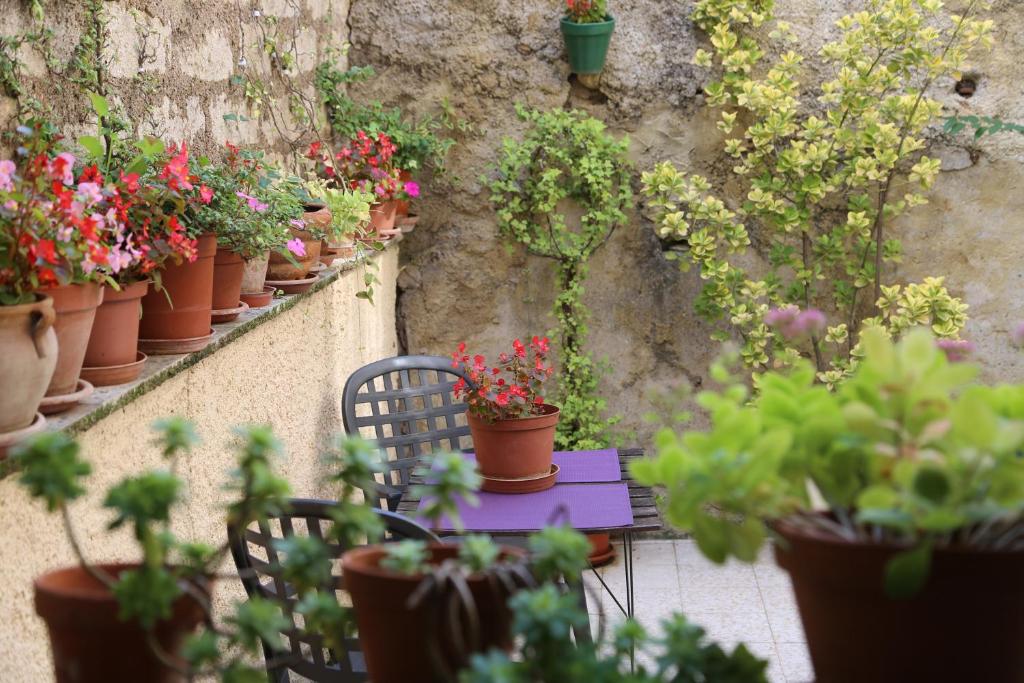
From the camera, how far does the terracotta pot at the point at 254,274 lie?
2.62 meters

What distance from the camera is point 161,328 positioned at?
7.16ft

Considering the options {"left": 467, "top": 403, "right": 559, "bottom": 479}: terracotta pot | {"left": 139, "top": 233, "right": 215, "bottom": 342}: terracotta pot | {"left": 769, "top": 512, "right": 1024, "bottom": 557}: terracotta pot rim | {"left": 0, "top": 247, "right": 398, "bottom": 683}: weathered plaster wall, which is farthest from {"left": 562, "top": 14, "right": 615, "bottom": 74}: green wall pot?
{"left": 769, "top": 512, "right": 1024, "bottom": 557}: terracotta pot rim

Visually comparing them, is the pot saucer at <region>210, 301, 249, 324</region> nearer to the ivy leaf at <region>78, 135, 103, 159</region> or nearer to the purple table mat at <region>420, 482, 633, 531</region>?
the ivy leaf at <region>78, 135, 103, 159</region>

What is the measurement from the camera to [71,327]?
168 cm

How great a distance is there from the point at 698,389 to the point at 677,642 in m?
3.64

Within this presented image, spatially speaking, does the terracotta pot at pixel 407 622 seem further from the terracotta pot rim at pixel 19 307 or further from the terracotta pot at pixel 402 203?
the terracotta pot at pixel 402 203

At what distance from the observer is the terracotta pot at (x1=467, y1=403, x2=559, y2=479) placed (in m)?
2.79

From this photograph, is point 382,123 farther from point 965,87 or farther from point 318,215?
point 965,87

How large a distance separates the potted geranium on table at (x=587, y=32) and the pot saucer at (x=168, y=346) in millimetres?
2571

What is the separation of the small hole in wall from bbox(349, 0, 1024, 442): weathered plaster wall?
31 mm

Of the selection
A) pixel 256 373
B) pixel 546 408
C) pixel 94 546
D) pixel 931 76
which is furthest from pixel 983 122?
pixel 94 546

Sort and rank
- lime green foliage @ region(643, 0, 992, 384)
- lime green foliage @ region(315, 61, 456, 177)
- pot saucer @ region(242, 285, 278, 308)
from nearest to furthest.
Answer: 1. pot saucer @ region(242, 285, 278, 308)
2. lime green foliage @ region(643, 0, 992, 384)
3. lime green foliage @ region(315, 61, 456, 177)

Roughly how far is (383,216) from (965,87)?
7.66 feet

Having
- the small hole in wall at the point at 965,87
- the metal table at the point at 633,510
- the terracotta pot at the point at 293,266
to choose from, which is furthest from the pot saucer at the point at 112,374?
the small hole in wall at the point at 965,87
